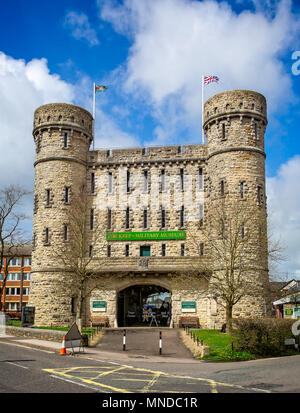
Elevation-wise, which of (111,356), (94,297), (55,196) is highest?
(55,196)

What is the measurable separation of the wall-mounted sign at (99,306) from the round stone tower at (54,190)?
1858 mm

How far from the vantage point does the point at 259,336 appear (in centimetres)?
1912


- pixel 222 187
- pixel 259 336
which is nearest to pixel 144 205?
pixel 222 187

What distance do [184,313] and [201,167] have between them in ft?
36.6

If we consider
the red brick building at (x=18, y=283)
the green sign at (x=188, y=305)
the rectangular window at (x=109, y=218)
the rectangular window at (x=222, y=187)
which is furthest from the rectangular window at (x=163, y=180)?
the red brick building at (x=18, y=283)

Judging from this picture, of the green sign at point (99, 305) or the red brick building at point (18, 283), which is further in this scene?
the red brick building at point (18, 283)

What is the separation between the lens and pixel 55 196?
34.8m

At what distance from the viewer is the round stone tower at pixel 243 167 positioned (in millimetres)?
31203

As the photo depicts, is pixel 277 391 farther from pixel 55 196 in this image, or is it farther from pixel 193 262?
pixel 55 196

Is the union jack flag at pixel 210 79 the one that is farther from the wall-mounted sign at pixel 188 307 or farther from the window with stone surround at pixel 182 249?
the wall-mounted sign at pixel 188 307

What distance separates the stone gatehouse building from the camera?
107ft

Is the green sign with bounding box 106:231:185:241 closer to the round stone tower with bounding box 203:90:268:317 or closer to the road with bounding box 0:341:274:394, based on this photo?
the round stone tower with bounding box 203:90:268:317

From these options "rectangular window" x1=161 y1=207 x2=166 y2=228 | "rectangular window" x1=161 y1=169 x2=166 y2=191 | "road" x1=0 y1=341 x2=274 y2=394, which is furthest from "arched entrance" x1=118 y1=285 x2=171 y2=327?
"road" x1=0 y1=341 x2=274 y2=394
